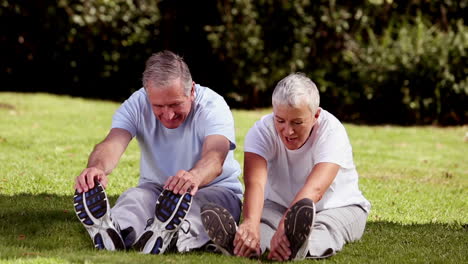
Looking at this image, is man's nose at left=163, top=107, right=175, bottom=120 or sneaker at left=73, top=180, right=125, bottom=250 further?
man's nose at left=163, top=107, right=175, bottom=120

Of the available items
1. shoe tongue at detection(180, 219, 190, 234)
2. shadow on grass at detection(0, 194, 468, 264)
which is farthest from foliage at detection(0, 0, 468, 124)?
shoe tongue at detection(180, 219, 190, 234)

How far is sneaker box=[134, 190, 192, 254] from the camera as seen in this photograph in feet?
15.3

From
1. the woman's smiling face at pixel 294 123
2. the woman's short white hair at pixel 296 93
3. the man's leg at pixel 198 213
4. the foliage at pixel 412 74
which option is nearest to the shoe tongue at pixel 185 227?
the man's leg at pixel 198 213

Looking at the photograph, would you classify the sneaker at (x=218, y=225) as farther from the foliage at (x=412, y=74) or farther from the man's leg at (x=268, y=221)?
the foliage at (x=412, y=74)

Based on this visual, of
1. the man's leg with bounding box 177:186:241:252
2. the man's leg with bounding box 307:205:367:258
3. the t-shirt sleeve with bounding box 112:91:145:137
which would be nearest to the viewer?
the man's leg with bounding box 307:205:367:258

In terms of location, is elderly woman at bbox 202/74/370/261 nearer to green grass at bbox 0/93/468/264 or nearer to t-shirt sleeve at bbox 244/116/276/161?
t-shirt sleeve at bbox 244/116/276/161

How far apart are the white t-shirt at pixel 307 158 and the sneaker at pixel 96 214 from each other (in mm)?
1047

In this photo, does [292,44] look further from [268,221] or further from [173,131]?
[268,221]

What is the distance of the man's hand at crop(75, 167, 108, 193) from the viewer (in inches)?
186

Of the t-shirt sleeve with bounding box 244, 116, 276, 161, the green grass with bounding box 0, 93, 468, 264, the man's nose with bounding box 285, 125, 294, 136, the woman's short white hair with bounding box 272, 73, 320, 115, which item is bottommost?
the green grass with bounding box 0, 93, 468, 264

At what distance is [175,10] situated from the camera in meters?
14.6

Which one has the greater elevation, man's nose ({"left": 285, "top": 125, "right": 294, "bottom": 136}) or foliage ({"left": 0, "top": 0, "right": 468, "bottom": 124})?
man's nose ({"left": 285, "top": 125, "right": 294, "bottom": 136})

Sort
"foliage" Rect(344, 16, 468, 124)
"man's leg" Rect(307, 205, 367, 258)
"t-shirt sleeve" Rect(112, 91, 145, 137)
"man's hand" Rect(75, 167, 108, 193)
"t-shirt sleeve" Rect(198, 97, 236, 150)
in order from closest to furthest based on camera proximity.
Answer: "man's hand" Rect(75, 167, 108, 193) → "man's leg" Rect(307, 205, 367, 258) → "t-shirt sleeve" Rect(198, 97, 236, 150) → "t-shirt sleeve" Rect(112, 91, 145, 137) → "foliage" Rect(344, 16, 468, 124)

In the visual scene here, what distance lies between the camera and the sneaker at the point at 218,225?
4.67 m
